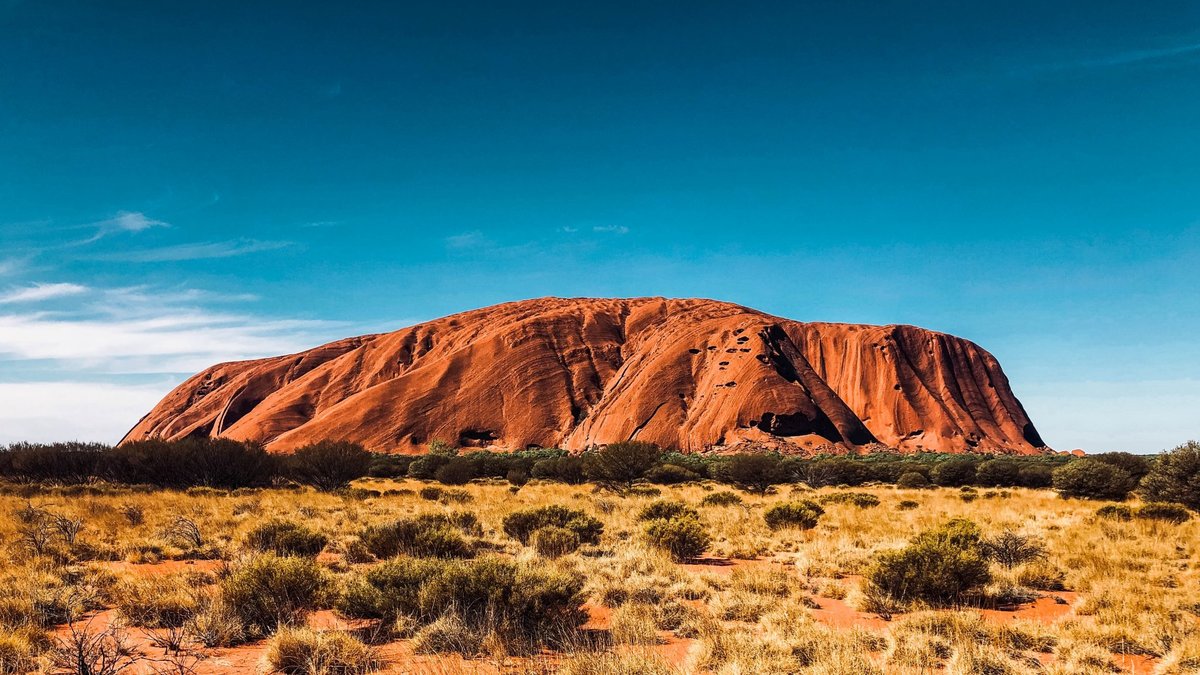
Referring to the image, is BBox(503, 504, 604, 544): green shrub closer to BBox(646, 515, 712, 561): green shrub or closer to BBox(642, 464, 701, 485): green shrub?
BBox(646, 515, 712, 561): green shrub

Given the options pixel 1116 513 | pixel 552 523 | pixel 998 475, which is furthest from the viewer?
pixel 998 475

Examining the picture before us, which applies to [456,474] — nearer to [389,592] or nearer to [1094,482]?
[389,592]

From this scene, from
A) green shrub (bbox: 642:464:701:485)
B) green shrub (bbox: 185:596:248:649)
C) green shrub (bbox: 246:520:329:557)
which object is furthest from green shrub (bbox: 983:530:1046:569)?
green shrub (bbox: 642:464:701:485)

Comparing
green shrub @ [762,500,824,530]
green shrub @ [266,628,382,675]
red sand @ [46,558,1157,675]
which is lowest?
green shrub @ [762,500,824,530]

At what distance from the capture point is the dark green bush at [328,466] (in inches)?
1235

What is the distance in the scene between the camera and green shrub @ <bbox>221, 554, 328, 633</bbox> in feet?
25.5

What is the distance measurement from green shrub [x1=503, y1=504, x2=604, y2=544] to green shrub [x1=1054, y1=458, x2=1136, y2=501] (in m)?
22.4

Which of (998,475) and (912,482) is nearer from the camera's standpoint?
(912,482)

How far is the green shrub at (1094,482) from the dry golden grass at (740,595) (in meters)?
9.40

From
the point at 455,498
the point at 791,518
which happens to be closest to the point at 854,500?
the point at 791,518

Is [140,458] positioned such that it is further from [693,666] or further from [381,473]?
[693,666]

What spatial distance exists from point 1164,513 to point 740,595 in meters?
15.9

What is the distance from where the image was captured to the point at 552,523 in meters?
15.1

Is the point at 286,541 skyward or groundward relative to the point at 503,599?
groundward
